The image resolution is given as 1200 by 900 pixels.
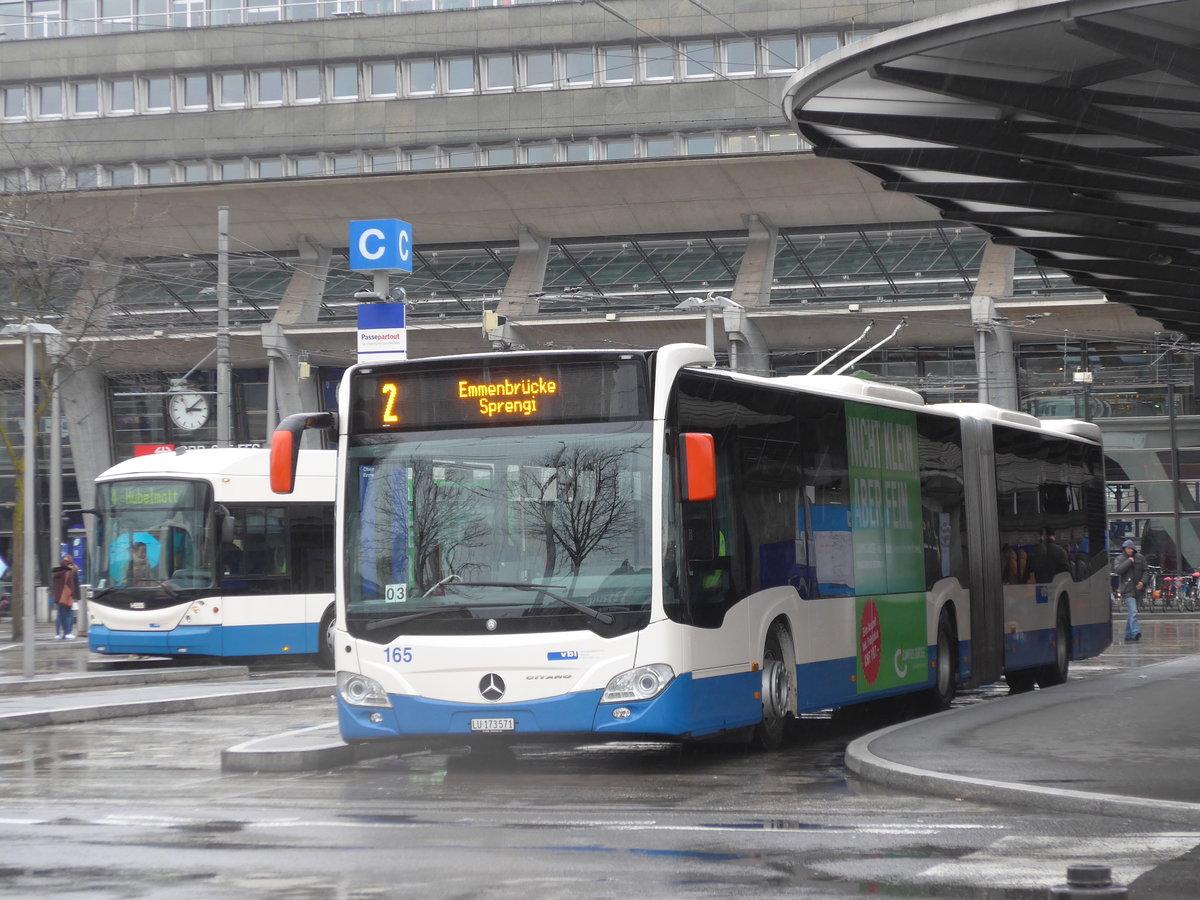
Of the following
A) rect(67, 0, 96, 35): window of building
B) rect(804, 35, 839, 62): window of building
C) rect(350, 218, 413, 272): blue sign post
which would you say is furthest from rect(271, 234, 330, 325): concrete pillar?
rect(350, 218, 413, 272): blue sign post

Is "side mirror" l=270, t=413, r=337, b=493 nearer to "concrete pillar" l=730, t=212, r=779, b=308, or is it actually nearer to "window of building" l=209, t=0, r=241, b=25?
"concrete pillar" l=730, t=212, r=779, b=308

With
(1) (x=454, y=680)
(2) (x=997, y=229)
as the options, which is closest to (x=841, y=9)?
(2) (x=997, y=229)

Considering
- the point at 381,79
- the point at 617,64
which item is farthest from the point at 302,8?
the point at 617,64

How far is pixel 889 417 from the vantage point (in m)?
16.6

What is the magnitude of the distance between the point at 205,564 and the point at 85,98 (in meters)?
32.5

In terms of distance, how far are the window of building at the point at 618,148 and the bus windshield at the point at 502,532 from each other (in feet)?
124

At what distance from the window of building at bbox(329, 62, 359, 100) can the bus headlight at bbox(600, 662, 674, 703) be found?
4201cm

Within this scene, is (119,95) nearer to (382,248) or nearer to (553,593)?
(382,248)

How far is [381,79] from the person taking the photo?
51.7 m

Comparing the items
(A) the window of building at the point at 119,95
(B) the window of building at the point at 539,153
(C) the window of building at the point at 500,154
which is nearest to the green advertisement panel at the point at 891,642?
(B) the window of building at the point at 539,153

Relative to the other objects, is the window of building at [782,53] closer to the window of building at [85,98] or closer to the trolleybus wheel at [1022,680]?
the window of building at [85,98]

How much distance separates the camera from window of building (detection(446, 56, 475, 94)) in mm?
51125

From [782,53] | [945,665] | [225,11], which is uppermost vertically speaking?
[225,11]

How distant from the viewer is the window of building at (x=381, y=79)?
169ft
